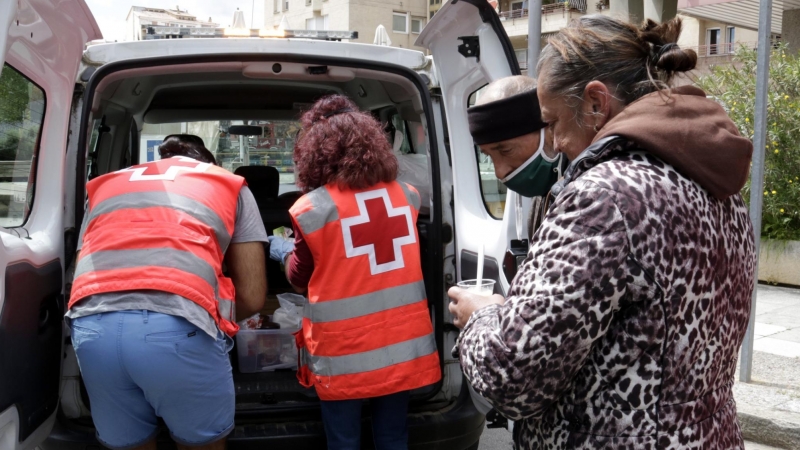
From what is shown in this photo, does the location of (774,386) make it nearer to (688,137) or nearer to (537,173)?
(537,173)

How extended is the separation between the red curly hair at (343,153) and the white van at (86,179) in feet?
1.18

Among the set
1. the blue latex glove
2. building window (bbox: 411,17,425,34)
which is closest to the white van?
the blue latex glove

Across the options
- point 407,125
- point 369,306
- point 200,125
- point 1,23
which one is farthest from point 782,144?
point 1,23

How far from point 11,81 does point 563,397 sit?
210 centimetres

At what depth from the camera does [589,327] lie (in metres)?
1.43

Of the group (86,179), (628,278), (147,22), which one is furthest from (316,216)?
(147,22)

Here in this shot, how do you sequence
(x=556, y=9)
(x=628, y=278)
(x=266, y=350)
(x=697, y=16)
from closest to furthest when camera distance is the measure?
(x=628, y=278), (x=266, y=350), (x=697, y=16), (x=556, y=9)

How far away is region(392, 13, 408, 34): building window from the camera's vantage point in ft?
140

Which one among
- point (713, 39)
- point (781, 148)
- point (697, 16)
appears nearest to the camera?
point (781, 148)

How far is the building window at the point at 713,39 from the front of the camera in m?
27.8

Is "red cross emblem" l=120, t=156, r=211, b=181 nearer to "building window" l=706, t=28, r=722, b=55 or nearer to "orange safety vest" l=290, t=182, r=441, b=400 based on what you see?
"orange safety vest" l=290, t=182, r=441, b=400

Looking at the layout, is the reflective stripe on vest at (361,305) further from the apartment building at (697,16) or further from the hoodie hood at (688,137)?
the hoodie hood at (688,137)

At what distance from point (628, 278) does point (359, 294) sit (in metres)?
1.55

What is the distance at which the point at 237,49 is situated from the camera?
122 inches
